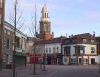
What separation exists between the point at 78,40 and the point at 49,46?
16.6 meters

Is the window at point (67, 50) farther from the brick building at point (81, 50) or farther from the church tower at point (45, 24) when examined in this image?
the church tower at point (45, 24)

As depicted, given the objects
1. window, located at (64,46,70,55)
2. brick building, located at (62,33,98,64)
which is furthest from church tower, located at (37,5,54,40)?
brick building, located at (62,33,98,64)

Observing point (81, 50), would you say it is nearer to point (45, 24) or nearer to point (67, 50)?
point (67, 50)

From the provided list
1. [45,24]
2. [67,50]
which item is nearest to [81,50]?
[67,50]

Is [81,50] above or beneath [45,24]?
beneath

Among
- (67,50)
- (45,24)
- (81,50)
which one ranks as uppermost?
(45,24)

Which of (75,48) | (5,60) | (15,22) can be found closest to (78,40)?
(75,48)

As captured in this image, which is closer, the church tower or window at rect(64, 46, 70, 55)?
window at rect(64, 46, 70, 55)

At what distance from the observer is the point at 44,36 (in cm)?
15188

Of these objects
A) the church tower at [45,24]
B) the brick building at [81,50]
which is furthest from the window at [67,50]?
the church tower at [45,24]

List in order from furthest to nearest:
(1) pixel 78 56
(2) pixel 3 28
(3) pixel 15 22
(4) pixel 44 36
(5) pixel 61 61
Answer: (4) pixel 44 36, (5) pixel 61 61, (1) pixel 78 56, (2) pixel 3 28, (3) pixel 15 22

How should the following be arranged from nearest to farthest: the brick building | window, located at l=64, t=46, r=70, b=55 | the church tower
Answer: the brick building
window, located at l=64, t=46, r=70, b=55
the church tower

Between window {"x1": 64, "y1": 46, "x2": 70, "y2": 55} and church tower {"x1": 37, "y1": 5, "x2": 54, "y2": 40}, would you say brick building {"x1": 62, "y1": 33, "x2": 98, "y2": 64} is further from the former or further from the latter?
church tower {"x1": 37, "y1": 5, "x2": 54, "y2": 40}

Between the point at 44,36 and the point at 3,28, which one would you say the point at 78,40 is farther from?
the point at 3,28
